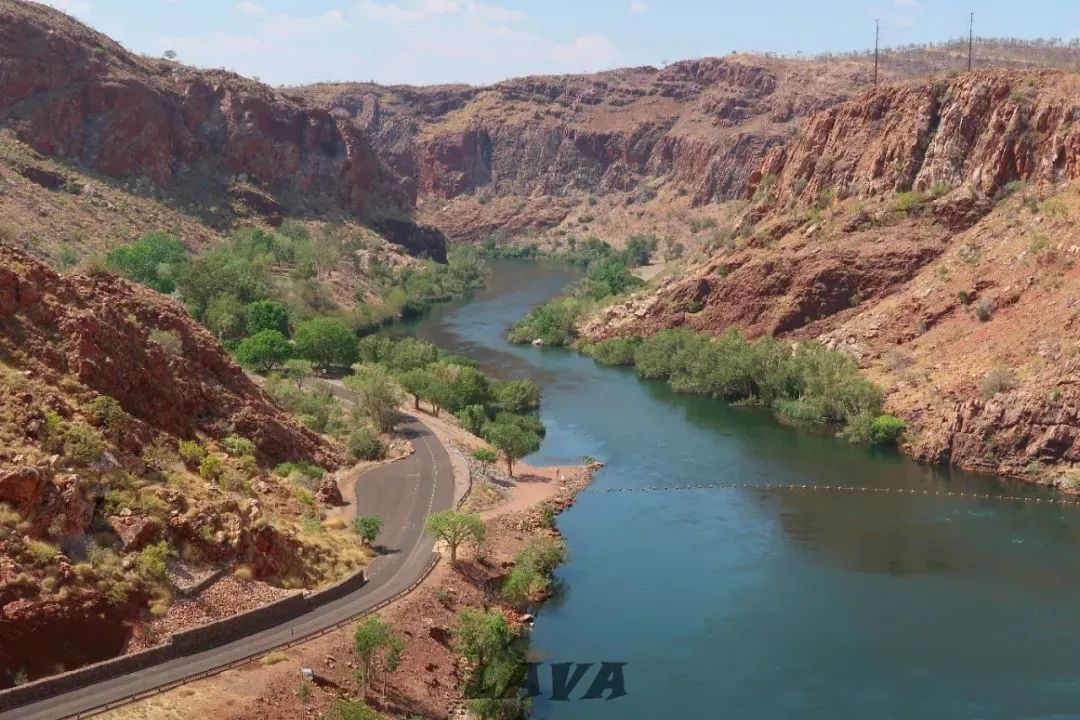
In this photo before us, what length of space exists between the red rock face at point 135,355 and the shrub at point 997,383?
36887 millimetres

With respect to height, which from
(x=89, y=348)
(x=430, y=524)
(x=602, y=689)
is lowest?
(x=602, y=689)

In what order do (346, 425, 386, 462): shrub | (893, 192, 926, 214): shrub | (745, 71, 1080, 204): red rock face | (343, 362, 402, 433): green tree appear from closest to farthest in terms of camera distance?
(346, 425, 386, 462): shrub
(343, 362, 402, 433): green tree
(745, 71, 1080, 204): red rock face
(893, 192, 926, 214): shrub

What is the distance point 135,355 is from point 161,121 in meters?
92.4

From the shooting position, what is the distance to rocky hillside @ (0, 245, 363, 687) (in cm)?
2841

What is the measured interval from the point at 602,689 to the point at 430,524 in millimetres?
9347

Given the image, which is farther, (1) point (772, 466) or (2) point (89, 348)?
(1) point (772, 466)

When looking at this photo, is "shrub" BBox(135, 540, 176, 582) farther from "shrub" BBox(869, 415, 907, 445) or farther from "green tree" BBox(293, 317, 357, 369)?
"shrub" BBox(869, 415, 907, 445)

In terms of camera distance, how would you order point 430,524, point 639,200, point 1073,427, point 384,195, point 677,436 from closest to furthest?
point 430,524, point 1073,427, point 677,436, point 384,195, point 639,200

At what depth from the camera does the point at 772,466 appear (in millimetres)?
61594

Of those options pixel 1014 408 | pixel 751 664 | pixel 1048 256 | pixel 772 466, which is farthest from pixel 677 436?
pixel 751 664

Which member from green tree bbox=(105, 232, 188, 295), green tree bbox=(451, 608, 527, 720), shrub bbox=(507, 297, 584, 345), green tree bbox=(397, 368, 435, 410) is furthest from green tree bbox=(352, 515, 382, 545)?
shrub bbox=(507, 297, 584, 345)

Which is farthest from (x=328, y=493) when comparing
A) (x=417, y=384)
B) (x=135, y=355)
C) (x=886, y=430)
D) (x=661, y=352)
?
(x=661, y=352)

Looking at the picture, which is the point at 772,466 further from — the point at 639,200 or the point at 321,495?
the point at 639,200

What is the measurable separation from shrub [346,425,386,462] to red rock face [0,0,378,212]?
3001 inches
